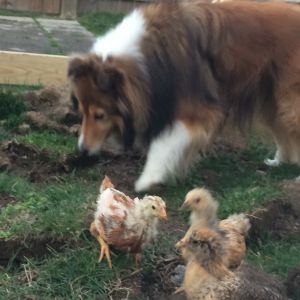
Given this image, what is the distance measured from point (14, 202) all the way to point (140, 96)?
1.13 meters

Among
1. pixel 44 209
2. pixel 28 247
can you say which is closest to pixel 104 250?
pixel 28 247

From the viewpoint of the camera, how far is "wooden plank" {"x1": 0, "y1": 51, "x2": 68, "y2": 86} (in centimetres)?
670

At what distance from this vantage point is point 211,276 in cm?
287

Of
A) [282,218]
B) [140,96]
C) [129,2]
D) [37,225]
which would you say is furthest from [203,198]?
[129,2]

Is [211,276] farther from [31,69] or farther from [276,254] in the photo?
→ [31,69]

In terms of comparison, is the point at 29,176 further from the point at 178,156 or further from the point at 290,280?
the point at 290,280

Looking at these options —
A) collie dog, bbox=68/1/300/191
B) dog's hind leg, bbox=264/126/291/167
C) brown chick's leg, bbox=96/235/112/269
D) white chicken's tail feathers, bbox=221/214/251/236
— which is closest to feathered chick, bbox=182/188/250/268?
white chicken's tail feathers, bbox=221/214/251/236

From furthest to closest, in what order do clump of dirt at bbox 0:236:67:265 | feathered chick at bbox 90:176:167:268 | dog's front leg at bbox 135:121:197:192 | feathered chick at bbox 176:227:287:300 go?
dog's front leg at bbox 135:121:197:192, clump of dirt at bbox 0:236:67:265, feathered chick at bbox 90:176:167:268, feathered chick at bbox 176:227:287:300

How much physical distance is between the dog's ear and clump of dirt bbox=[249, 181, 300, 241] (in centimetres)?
→ 144

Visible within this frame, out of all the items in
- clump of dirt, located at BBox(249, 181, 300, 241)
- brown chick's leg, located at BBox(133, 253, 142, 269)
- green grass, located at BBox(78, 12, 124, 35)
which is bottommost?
green grass, located at BBox(78, 12, 124, 35)

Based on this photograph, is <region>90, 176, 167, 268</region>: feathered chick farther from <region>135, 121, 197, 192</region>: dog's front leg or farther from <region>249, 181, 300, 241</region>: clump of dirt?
<region>135, 121, 197, 192</region>: dog's front leg

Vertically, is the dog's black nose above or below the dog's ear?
below

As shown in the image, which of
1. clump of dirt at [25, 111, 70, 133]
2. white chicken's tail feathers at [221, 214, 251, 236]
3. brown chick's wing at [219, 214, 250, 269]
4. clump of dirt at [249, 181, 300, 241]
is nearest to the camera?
brown chick's wing at [219, 214, 250, 269]

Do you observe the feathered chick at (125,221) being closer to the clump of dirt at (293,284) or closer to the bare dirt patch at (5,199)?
the clump of dirt at (293,284)
